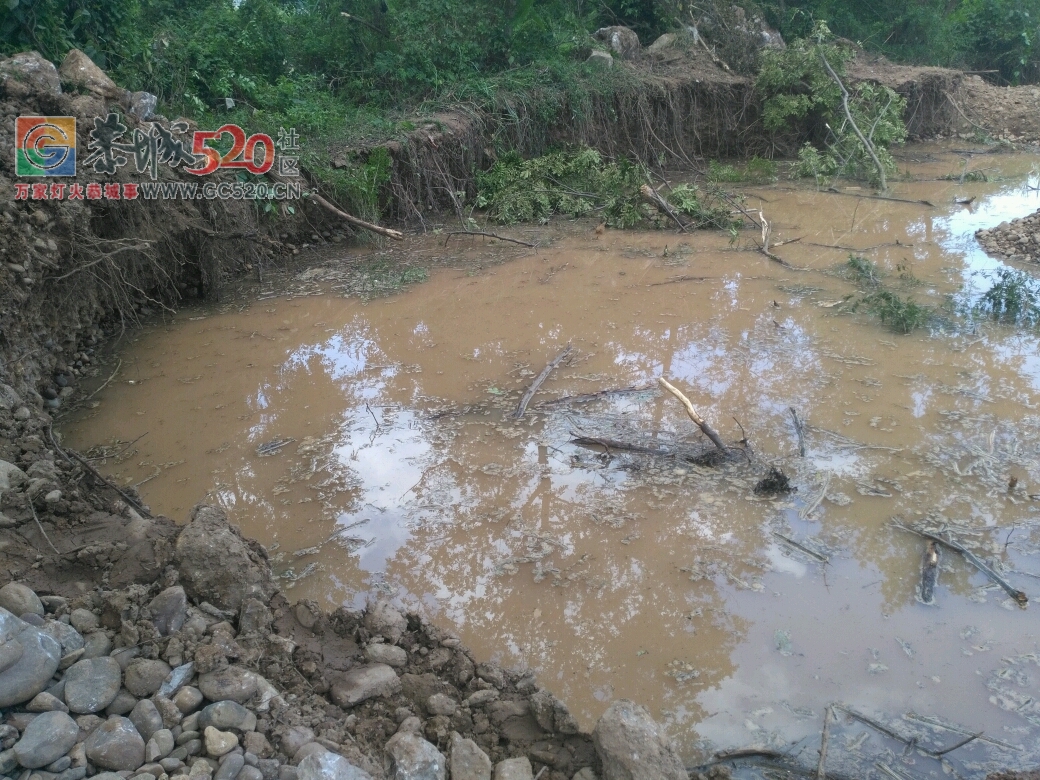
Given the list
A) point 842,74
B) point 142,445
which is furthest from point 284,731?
point 842,74

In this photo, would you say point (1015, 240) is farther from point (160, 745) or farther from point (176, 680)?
point (160, 745)

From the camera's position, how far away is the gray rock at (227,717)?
2.29 meters

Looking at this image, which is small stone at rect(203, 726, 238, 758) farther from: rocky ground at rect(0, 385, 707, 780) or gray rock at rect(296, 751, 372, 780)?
gray rock at rect(296, 751, 372, 780)

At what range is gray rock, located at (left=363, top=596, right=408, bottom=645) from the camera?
311cm

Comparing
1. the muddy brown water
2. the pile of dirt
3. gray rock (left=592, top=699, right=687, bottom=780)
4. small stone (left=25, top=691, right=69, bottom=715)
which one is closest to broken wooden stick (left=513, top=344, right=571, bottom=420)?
the muddy brown water

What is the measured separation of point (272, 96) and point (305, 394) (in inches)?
221

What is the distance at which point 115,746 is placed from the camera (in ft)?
6.89

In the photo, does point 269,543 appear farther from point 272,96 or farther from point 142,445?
point 272,96

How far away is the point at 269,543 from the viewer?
4.17 metres

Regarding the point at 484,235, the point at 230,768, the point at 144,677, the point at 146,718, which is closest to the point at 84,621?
the point at 144,677

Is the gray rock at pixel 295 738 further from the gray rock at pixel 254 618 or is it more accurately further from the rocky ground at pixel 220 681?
the gray rock at pixel 254 618

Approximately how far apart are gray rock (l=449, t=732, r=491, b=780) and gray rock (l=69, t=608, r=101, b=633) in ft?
4.11

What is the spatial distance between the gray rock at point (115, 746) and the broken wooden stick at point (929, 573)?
3259 mm

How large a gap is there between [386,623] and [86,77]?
593 cm
